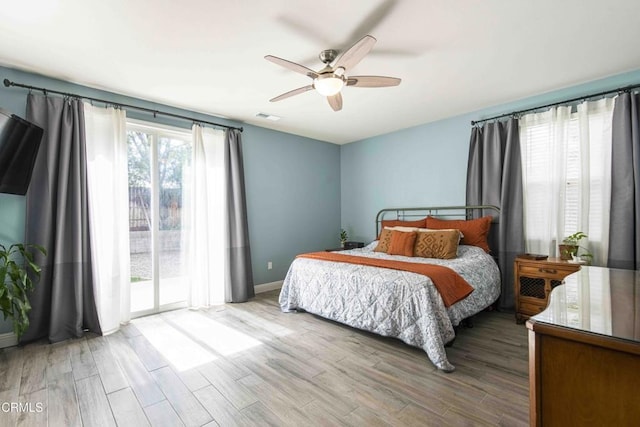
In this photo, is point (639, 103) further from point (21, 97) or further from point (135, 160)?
point (21, 97)

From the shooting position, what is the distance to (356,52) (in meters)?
2.06

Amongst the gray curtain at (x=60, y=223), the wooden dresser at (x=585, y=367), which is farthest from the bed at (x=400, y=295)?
the gray curtain at (x=60, y=223)

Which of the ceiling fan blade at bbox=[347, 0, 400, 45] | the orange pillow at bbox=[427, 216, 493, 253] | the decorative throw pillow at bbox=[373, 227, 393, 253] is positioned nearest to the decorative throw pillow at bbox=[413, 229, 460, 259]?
the orange pillow at bbox=[427, 216, 493, 253]

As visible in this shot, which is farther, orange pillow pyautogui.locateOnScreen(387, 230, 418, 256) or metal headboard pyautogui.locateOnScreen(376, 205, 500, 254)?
metal headboard pyautogui.locateOnScreen(376, 205, 500, 254)

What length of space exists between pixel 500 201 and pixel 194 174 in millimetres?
3899

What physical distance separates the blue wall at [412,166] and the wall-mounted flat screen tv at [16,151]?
434 centimetres

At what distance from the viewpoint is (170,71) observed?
2785mm

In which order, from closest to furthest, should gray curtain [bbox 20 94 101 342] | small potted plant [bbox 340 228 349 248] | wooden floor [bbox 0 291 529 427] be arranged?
wooden floor [bbox 0 291 529 427]
gray curtain [bbox 20 94 101 342]
small potted plant [bbox 340 228 349 248]

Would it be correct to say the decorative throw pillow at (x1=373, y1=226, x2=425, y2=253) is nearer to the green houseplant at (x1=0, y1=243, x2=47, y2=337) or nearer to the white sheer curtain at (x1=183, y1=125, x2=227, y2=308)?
the white sheer curtain at (x1=183, y1=125, x2=227, y2=308)

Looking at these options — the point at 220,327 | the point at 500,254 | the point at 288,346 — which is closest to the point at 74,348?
the point at 220,327

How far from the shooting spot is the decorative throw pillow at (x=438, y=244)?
3.40 metres

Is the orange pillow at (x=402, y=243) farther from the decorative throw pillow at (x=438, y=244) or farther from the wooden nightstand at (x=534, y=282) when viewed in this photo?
the wooden nightstand at (x=534, y=282)

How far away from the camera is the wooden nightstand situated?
2.93 meters

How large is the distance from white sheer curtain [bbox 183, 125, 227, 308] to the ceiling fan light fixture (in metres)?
2.09
